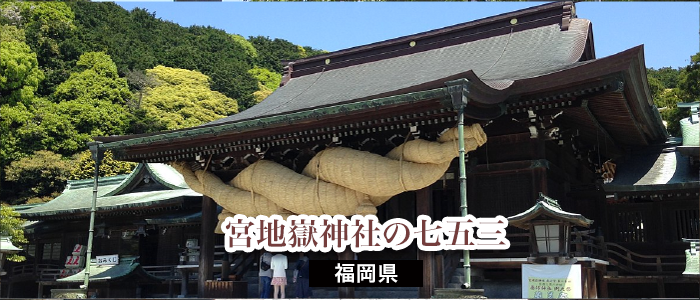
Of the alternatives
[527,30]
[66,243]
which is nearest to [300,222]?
[527,30]

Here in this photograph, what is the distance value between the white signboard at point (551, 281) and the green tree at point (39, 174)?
31978 millimetres

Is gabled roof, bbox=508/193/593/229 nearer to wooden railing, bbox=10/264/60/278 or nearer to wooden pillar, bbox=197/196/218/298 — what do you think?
wooden pillar, bbox=197/196/218/298

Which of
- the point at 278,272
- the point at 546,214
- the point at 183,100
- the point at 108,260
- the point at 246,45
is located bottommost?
the point at 278,272

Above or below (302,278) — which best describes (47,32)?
above

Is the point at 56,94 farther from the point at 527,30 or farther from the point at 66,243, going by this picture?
the point at 527,30

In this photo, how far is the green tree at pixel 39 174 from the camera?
118ft

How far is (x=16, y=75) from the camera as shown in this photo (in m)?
38.8

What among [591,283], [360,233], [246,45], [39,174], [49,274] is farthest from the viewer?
[246,45]

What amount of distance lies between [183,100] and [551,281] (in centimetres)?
3870

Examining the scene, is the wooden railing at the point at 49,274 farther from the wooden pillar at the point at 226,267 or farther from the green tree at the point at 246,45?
the green tree at the point at 246,45

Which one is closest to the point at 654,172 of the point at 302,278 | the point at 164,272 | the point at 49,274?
the point at 302,278

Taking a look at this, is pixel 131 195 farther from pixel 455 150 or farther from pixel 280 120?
pixel 455 150

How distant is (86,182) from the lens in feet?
83.3

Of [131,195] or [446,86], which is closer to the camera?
[446,86]
